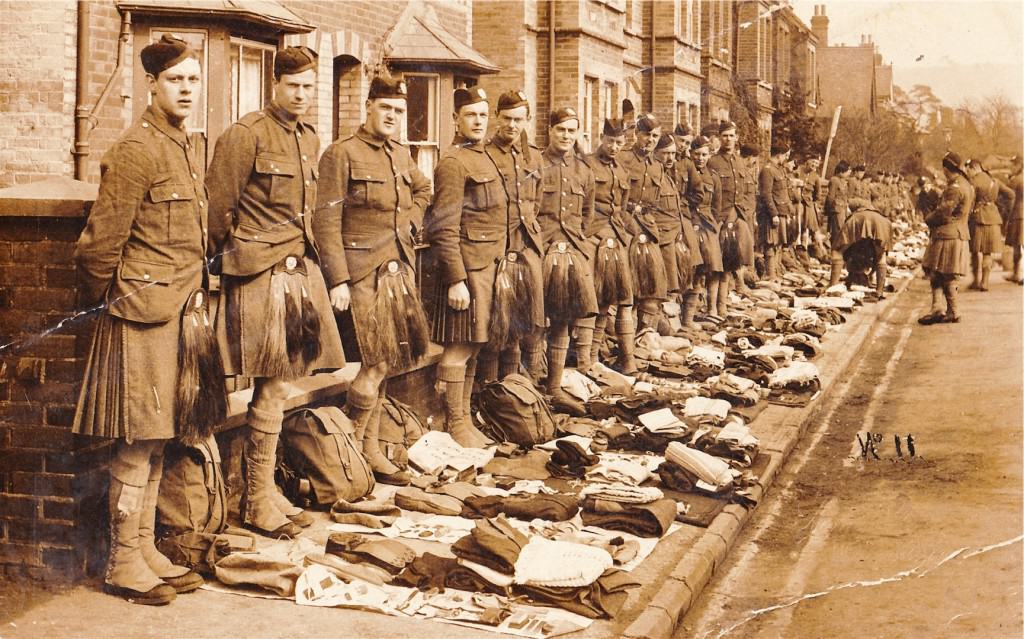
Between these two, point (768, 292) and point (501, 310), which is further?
point (768, 292)

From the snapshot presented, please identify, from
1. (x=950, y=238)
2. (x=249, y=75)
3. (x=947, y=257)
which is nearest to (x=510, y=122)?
(x=249, y=75)

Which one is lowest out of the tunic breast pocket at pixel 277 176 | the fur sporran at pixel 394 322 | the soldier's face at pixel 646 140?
the fur sporran at pixel 394 322

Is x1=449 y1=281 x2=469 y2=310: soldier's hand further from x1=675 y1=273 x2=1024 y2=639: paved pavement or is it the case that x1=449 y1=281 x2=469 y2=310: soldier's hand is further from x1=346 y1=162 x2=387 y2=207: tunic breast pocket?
x1=675 y1=273 x2=1024 y2=639: paved pavement

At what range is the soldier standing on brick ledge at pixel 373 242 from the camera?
7973mm

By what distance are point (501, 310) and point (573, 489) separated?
173 centimetres

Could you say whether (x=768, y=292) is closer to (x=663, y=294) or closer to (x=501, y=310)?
(x=663, y=294)

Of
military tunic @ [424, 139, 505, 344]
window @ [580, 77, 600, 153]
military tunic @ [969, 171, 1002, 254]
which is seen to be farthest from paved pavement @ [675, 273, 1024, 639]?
window @ [580, 77, 600, 153]

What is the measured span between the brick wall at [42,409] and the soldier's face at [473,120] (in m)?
3.46

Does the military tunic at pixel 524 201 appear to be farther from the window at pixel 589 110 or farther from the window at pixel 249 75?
the window at pixel 589 110

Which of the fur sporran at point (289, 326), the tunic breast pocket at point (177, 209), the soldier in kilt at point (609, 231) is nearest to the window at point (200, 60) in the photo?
the soldier in kilt at point (609, 231)

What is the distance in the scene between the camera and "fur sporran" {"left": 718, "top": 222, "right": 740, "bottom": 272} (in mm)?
18453

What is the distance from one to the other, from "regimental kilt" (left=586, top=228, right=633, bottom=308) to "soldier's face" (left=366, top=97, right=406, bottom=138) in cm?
473

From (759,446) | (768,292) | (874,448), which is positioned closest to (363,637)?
(759,446)

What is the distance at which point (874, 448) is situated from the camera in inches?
425
